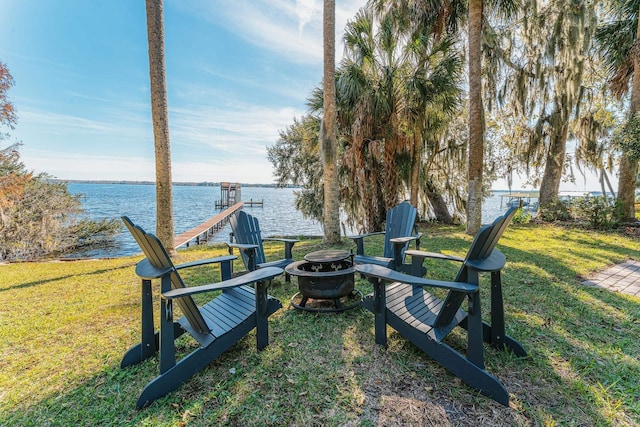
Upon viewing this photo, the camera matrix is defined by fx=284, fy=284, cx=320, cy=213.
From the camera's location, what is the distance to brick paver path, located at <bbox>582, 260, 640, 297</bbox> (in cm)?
324

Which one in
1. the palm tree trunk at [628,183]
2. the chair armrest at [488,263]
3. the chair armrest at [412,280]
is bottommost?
the chair armrest at [412,280]

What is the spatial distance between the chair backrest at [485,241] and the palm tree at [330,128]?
12.5ft

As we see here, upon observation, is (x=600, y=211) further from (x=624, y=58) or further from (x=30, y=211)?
(x=30, y=211)

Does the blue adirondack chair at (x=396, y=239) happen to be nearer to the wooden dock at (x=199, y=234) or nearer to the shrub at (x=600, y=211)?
the wooden dock at (x=199, y=234)

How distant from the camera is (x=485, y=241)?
5.16ft

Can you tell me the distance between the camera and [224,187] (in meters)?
32.6

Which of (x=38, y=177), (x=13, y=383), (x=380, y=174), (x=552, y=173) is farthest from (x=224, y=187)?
(x=13, y=383)

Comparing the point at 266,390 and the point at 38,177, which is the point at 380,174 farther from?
the point at 38,177

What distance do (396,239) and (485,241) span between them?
4.80 feet

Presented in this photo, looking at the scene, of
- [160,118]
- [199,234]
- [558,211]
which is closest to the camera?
[160,118]

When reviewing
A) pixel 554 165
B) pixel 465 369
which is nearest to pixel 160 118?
pixel 465 369

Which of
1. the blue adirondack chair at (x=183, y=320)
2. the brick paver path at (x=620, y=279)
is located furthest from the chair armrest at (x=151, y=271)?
the brick paver path at (x=620, y=279)

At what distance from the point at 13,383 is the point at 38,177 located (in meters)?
13.1

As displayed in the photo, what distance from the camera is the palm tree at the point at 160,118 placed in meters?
4.58
